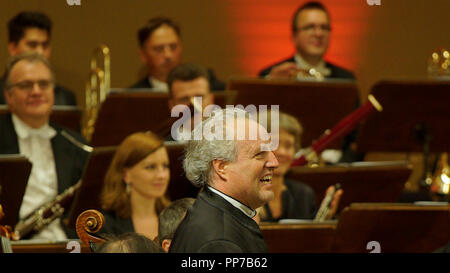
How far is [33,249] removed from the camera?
2.26 m

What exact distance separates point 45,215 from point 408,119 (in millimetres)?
1408

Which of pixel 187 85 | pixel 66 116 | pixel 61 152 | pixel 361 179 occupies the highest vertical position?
pixel 187 85

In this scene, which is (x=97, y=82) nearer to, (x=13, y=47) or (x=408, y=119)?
(x=13, y=47)

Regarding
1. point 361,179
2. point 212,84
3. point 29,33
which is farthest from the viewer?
point 212,84

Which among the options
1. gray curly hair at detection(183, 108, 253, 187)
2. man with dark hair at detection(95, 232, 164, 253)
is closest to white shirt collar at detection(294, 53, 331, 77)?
gray curly hair at detection(183, 108, 253, 187)

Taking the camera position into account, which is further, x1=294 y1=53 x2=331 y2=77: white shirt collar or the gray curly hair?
x1=294 y1=53 x2=331 y2=77: white shirt collar

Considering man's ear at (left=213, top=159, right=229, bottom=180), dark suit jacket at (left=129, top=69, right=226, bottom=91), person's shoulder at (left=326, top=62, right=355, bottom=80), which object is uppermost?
person's shoulder at (left=326, top=62, right=355, bottom=80)

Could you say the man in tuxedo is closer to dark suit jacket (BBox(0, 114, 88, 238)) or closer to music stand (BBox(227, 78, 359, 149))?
music stand (BBox(227, 78, 359, 149))

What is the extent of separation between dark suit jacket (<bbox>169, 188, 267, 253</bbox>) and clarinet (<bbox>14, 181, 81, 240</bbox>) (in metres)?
1.25

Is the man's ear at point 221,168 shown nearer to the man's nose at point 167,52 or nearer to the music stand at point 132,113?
the music stand at point 132,113

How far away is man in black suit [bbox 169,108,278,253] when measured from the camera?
1644 millimetres

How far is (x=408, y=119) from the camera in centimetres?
334

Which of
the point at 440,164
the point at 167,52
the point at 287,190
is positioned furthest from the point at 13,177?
the point at 440,164
